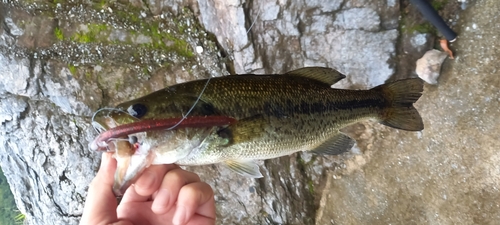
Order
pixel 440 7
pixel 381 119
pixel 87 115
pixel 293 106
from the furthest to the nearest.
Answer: pixel 87 115 → pixel 440 7 → pixel 381 119 → pixel 293 106

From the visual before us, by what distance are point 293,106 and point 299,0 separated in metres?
1.13

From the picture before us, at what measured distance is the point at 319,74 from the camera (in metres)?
1.77

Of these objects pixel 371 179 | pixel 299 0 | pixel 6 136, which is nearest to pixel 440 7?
pixel 299 0

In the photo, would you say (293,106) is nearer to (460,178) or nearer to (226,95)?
(226,95)

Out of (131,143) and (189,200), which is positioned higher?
(131,143)

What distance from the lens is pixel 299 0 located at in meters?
2.51

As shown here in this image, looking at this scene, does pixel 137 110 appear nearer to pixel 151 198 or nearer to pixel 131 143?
pixel 131 143

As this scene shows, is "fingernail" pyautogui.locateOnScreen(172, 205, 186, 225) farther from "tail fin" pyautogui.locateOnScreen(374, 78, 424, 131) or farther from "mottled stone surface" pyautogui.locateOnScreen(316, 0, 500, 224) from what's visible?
"mottled stone surface" pyautogui.locateOnScreen(316, 0, 500, 224)

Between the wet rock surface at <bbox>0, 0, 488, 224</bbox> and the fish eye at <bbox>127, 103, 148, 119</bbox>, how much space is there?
1371 mm

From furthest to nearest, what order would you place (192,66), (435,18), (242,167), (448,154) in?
1. (192,66)
2. (448,154)
3. (435,18)
4. (242,167)

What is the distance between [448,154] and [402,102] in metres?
0.82

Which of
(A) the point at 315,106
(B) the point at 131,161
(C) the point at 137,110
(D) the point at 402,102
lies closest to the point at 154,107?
(C) the point at 137,110

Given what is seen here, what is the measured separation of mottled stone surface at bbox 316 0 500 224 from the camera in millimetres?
2275

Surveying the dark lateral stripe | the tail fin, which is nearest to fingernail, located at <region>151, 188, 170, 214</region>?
the dark lateral stripe
